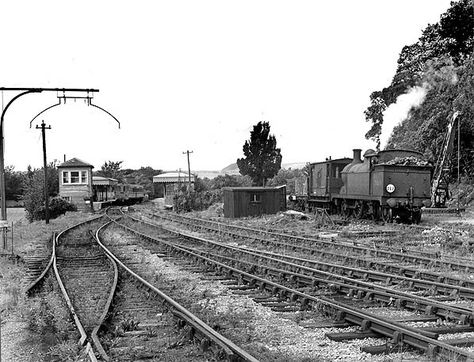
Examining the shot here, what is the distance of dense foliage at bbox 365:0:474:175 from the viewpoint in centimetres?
3803

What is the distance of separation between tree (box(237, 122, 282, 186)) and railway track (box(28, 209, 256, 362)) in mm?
55625

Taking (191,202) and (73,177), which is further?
(73,177)

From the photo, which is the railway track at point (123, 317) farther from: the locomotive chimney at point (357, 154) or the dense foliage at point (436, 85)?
the dense foliage at point (436, 85)

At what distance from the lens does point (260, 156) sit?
70.2 metres

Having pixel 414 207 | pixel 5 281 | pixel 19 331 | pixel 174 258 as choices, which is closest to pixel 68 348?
pixel 19 331

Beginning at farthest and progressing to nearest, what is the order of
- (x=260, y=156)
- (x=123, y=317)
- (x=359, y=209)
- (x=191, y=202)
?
(x=260, y=156) < (x=191, y=202) < (x=359, y=209) < (x=123, y=317)

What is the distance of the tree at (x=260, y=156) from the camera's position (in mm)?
69688

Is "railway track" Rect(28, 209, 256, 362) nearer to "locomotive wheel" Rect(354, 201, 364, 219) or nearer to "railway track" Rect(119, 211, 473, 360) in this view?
"railway track" Rect(119, 211, 473, 360)

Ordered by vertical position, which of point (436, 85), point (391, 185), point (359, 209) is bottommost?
point (359, 209)

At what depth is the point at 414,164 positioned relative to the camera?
76.9 ft

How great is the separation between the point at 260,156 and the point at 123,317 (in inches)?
2451

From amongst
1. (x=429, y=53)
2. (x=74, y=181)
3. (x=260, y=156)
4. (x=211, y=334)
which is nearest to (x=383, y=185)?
(x=211, y=334)

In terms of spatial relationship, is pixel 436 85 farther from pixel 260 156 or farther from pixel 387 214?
pixel 260 156

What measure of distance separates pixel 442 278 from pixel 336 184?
1860cm
